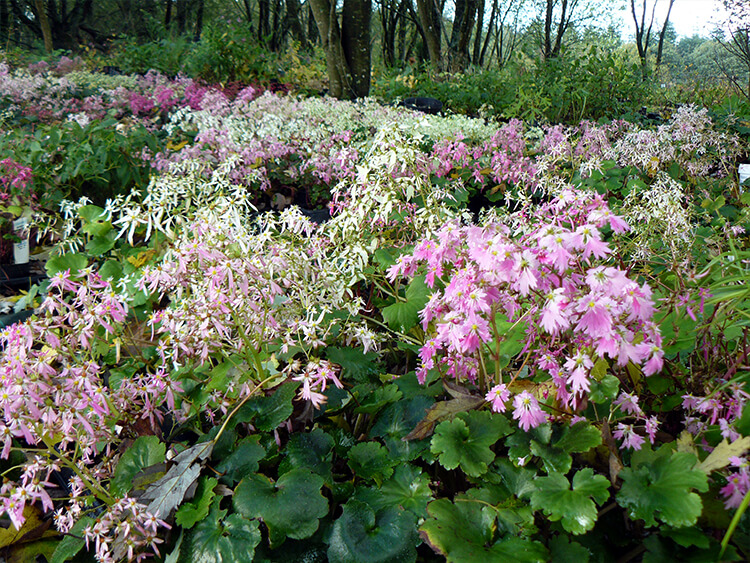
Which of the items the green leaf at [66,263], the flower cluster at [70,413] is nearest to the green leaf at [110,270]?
the green leaf at [66,263]

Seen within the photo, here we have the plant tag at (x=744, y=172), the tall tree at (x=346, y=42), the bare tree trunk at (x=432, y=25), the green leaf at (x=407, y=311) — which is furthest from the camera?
the bare tree trunk at (x=432, y=25)

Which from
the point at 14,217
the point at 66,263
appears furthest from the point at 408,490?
the point at 14,217

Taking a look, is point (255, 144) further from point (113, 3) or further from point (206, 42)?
point (113, 3)

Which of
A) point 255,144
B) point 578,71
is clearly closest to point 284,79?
point 578,71

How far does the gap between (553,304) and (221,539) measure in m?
0.95

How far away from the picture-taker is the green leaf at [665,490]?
38.4 inches

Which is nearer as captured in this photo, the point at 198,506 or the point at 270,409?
the point at 198,506

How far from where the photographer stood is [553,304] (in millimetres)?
1056

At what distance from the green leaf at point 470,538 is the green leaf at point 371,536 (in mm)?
68

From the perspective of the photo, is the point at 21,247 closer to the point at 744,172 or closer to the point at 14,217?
the point at 14,217

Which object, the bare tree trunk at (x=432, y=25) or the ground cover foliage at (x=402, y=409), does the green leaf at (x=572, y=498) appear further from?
the bare tree trunk at (x=432, y=25)

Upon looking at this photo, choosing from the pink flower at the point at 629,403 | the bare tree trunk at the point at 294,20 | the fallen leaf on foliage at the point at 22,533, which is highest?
the bare tree trunk at the point at 294,20

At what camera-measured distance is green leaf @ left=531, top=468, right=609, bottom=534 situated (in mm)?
1017

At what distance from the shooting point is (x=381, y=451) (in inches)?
56.1
